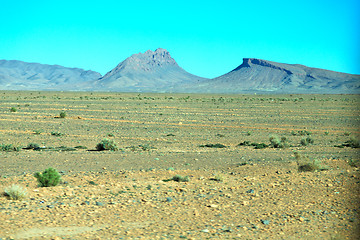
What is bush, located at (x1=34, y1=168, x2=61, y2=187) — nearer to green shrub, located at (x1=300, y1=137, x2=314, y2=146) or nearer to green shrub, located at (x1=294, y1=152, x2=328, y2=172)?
green shrub, located at (x1=294, y1=152, x2=328, y2=172)

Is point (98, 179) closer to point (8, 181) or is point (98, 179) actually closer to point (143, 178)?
point (143, 178)

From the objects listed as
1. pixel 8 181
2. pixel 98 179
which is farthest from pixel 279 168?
pixel 8 181

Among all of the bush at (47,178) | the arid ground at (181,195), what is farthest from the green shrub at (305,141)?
the bush at (47,178)

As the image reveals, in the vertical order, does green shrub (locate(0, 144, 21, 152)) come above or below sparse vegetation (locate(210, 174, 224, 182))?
below

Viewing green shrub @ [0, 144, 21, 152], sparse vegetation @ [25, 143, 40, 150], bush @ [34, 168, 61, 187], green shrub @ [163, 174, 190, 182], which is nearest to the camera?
bush @ [34, 168, 61, 187]

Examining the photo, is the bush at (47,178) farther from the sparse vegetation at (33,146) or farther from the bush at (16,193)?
the sparse vegetation at (33,146)

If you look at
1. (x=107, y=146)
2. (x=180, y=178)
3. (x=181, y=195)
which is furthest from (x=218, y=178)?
(x=107, y=146)

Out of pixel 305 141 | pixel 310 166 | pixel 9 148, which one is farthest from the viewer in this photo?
pixel 305 141

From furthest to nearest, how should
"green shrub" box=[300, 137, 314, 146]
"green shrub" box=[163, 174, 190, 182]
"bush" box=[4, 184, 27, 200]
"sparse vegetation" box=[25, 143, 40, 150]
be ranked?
1. "green shrub" box=[300, 137, 314, 146]
2. "sparse vegetation" box=[25, 143, 40, 150]
3. "green shrub" box=[163, 174, 190, 182]
4. "bush" box=[4, 184, 27, 200]

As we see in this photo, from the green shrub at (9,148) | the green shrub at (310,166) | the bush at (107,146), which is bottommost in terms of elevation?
the green shrub at (9,148)

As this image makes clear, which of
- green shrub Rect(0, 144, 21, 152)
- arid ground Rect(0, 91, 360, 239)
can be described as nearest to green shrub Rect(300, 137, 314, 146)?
arid ground Rect(0, 91, 360, 239)

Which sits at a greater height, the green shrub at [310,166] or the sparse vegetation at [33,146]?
the green shrub at [310,166]

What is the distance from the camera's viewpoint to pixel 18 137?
26719mm

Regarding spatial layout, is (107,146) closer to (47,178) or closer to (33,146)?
(33,146)
